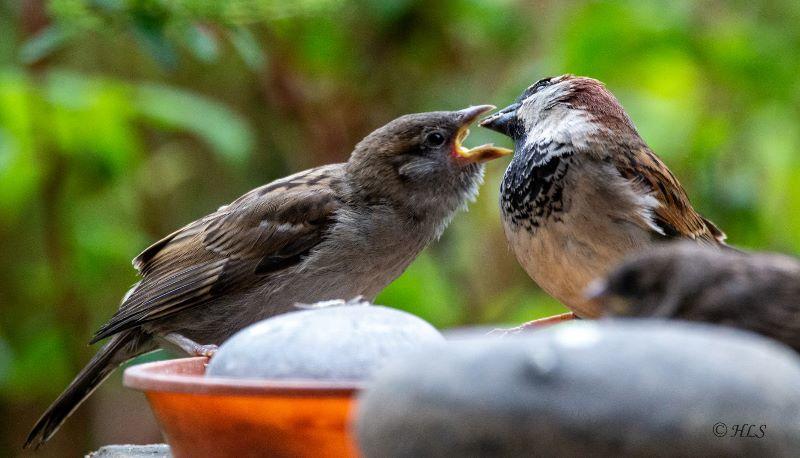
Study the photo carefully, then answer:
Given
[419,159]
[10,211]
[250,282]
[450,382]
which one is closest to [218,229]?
[250,282]

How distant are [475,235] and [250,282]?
277 centimetres

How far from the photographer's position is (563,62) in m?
4.95

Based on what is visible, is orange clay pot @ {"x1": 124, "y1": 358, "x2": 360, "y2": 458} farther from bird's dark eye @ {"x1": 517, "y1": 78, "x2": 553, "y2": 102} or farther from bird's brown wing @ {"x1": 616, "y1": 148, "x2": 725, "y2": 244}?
bird's dark eye @ {"x1": 517, "y1": 78, "x2": 553, "y2": 102}

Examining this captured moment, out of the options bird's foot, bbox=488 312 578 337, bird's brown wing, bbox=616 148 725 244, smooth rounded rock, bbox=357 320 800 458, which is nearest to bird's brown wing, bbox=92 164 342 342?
bird's foot, bbox=488 312 578 337

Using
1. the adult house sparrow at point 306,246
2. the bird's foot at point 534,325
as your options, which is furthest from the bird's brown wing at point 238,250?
the bird's foot at point 534,325

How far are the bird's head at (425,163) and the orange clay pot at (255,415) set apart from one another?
1640mm

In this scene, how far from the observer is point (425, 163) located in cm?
327

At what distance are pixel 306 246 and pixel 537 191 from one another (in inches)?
28.2

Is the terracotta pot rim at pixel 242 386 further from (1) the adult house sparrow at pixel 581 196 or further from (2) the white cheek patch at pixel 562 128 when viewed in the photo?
(2) the white cheek patch at pixel 562 128

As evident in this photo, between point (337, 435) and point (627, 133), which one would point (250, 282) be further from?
point (337, 435)

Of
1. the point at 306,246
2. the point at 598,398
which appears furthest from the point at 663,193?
the point at 598,398

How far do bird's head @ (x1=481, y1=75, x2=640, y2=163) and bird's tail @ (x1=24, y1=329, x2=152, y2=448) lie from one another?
1259 mm

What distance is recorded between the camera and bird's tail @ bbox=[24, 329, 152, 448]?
312 centimetres

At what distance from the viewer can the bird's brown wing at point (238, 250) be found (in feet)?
10.3
